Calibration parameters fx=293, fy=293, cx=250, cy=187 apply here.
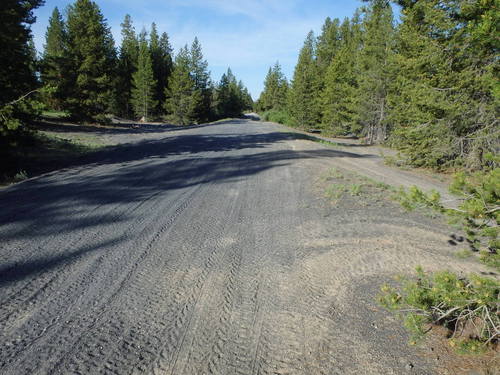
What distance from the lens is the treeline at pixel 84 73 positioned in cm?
937

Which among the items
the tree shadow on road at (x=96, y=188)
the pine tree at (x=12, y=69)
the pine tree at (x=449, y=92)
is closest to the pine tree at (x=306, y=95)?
the pine tree at (x=449, y=92)

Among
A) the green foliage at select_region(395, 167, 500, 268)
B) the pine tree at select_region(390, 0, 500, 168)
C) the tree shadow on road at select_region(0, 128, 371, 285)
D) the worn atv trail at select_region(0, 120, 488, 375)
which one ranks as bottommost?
the worn atv trail at select_region(0, 120, 488, 375)

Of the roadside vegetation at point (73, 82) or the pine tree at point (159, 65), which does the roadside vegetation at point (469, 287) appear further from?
the pine tree at point (159, 65)

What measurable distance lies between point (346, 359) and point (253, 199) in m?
4.58

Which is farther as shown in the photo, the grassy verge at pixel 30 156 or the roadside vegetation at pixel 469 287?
the grassy verge at pixel 30 156

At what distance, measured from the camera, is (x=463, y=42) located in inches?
398

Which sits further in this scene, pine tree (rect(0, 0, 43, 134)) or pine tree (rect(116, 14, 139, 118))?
pine tree (rect(116, 14, 139, 118))

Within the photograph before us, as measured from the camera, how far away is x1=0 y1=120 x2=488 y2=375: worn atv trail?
2455 millimetres

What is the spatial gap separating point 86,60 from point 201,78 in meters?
37.5

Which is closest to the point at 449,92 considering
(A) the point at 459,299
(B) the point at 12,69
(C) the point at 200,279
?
(A) the point at 459,299

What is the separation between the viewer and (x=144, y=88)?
42.9 metres

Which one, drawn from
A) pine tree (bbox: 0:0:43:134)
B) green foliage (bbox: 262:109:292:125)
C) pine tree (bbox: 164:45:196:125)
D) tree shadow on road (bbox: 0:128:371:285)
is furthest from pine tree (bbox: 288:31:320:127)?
pine tree (bbox: 0:0:43:134)

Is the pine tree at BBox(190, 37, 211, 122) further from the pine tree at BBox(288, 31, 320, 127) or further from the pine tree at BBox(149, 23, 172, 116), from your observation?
the pine tree at BBox(288, 31, 320, 127)

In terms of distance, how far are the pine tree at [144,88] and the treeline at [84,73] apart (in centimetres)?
14
